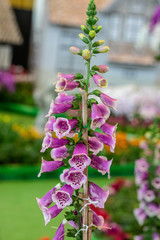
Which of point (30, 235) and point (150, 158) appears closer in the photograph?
point (150, 158)

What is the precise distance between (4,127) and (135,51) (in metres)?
9.06

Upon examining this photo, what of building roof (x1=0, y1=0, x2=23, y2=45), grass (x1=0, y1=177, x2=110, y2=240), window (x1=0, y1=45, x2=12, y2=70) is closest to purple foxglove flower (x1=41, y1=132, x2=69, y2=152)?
grass (x1=0, y1=177, x2=110, y2=240)

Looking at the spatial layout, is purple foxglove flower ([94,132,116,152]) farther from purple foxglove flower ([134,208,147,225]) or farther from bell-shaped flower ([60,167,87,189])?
purple foxglove flower ([134,208,147,225])

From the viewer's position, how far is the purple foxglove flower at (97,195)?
1.07 meters

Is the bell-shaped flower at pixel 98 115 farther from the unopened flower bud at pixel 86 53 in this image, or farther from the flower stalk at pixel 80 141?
the unopened flower bud at pixel 86 53

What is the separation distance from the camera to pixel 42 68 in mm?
15633

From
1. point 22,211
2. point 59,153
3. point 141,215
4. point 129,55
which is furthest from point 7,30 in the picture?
point 59,153

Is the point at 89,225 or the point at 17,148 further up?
the point at 89,225

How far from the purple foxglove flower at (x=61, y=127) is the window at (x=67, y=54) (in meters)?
14.8

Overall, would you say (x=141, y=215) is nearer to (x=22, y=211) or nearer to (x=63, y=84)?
(x=63, y=84)

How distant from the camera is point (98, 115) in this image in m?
A: 1.04

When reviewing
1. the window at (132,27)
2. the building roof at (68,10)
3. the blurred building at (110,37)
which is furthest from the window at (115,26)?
the building roof at (68,10)

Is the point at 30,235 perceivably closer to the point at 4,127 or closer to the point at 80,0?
the point at 4,127

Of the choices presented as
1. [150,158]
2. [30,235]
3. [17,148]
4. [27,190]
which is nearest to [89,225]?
[150,158]
